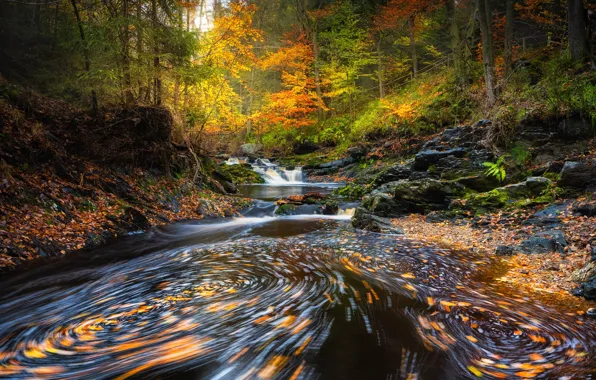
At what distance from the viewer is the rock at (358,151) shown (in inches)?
720

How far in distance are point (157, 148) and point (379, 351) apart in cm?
927

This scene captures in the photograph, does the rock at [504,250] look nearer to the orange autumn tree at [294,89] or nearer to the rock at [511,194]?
the rock at [511,194]

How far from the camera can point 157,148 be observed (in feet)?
32.4

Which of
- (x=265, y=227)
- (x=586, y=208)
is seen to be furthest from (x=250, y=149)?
(x=586, y=208)

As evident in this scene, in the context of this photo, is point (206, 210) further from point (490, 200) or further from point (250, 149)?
point (250, 149)

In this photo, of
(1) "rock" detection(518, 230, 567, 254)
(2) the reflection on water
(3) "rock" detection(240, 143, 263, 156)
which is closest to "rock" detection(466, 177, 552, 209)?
(1) "rock" detection(518, 230, 567, 254)

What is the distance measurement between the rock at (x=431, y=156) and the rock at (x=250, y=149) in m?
17.3

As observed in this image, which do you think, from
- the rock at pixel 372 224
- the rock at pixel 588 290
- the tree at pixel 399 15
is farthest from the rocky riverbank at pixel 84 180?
the tree at pixel 399 15

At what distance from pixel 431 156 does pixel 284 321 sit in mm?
9551

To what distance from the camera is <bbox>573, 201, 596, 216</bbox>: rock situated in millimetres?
5596

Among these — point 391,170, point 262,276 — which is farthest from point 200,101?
point 262,276

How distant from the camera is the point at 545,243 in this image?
200 inches

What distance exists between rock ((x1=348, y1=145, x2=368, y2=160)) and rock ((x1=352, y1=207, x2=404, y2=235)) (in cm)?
1035

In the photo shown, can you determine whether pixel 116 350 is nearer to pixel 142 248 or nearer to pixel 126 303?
pixel 126 303
